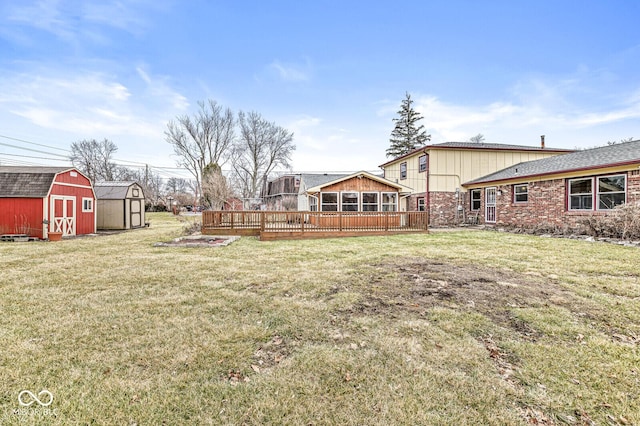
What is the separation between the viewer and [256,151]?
34.8 meters

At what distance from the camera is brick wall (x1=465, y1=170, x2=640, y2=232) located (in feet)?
35.5

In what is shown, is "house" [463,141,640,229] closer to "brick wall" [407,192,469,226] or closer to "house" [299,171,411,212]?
"brick wall" [407,192,469,226]

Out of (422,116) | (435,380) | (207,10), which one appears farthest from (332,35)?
(422,116)

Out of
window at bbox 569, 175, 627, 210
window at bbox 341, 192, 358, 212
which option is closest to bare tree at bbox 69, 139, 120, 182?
window at bbox 341, 192, 358, 212

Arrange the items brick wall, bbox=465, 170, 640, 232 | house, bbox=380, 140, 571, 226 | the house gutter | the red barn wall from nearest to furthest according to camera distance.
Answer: the house gutter < brick wall, bbox=465, 170, 640, 232 < the red barn wall < house, bbox=380, 140, 571, 226

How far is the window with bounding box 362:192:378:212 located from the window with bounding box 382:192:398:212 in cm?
52

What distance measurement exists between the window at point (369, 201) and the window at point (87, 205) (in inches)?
560

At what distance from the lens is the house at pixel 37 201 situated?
11.8 metres

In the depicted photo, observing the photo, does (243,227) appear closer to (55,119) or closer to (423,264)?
(423,264)

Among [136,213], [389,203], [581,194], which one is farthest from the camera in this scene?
[136,213]

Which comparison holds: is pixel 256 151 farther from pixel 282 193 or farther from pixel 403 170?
pixel 403 170

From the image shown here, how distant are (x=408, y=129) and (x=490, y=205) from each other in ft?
76.7

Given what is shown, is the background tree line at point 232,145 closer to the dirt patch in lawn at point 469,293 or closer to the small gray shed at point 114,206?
the small gray shed at point 114,206

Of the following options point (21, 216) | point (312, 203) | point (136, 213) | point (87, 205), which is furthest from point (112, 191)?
point (312, 203)
